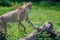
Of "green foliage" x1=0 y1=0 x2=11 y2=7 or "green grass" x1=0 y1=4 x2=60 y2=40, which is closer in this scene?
"green grass" x1=0 y1=4 x2=60 y2=40

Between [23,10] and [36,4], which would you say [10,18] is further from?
[36,4]

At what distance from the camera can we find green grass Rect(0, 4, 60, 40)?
10.1m

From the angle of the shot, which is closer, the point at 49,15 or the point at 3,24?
the point at 3,24

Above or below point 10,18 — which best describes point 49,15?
below

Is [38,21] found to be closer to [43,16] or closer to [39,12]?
[43,16]

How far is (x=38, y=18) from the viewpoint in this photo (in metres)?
14.0

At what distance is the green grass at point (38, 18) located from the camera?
10148 millimetres

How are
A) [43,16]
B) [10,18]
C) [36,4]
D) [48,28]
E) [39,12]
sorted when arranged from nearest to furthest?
[48,28] → [10,18] → [43,16] → [39,12] → [36,4]

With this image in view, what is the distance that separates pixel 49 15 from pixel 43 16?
1.39ft

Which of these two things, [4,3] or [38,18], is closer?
[38,18]

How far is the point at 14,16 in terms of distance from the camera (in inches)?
412

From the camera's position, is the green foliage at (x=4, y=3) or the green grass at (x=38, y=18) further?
the green foliage at (x=4, y=3)

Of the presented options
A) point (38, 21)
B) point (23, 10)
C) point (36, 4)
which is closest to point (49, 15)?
point (38, 21)

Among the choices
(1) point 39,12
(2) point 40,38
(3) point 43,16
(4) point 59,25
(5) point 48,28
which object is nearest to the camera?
(2) point 40,38
